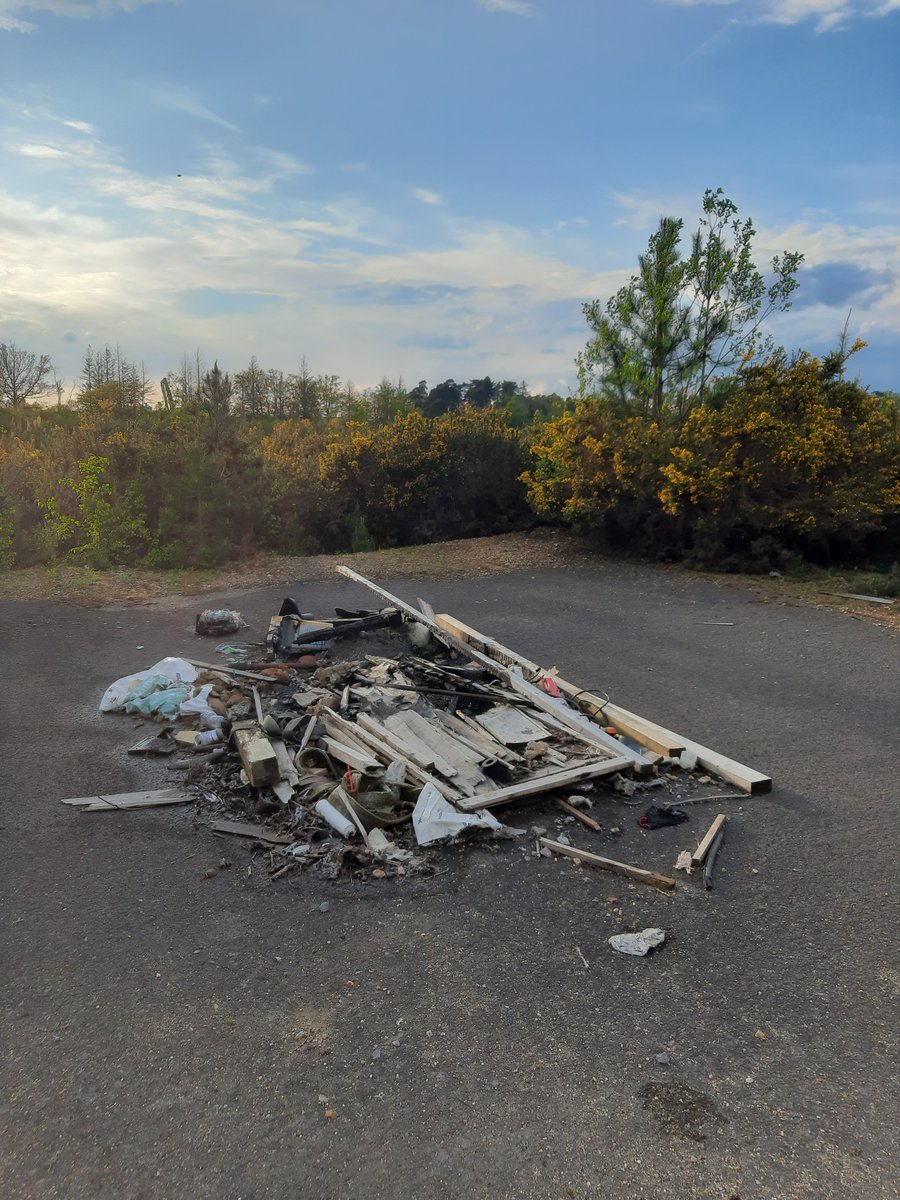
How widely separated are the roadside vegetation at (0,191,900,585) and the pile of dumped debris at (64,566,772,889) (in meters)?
6.68

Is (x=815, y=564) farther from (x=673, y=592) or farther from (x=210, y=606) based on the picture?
(x=210, y=606)

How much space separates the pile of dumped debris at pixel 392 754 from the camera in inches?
182

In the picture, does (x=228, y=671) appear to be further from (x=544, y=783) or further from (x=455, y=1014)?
(x=455, y=1014)

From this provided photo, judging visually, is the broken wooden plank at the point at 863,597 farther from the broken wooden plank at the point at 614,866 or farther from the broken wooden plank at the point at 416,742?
the broken wooden plank at the point at 614,866

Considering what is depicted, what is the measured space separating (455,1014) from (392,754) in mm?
2274

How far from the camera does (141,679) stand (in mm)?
7078

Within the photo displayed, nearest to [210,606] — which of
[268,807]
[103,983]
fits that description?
[268,807]

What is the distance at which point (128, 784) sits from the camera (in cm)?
552

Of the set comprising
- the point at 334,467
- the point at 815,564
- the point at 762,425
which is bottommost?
the point at 815,564

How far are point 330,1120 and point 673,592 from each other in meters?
10.0

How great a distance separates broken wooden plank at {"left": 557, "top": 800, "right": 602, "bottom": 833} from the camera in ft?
15.7

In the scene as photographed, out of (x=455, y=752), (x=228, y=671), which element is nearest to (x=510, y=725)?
(x=455, y=752)

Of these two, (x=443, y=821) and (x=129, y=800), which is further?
(x=129, y=800)

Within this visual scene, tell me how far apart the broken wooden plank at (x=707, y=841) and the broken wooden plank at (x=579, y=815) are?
1.97 ft
